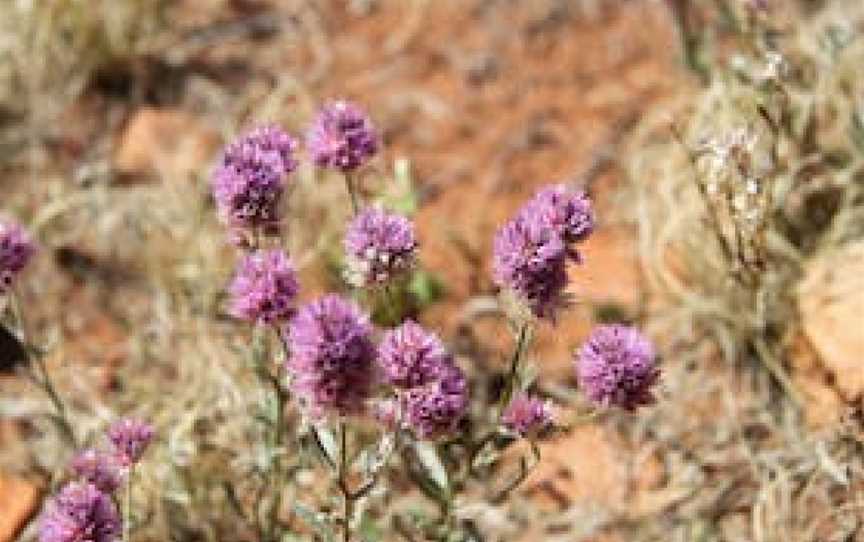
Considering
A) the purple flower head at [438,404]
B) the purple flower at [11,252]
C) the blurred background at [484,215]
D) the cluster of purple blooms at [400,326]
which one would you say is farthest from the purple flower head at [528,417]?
the purple flower at [11,252]

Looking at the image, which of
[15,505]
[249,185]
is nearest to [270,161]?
[249,185]

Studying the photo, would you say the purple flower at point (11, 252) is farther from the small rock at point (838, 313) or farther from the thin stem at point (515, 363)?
the small rock at point (838, 313)

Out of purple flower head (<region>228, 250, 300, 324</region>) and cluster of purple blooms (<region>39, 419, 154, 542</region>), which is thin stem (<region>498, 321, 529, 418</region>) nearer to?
purple flower head (<region>228, 250, 300, 324</region>)

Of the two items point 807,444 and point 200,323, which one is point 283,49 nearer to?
point 200,323

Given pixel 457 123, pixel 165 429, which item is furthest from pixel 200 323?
pixel 457 123

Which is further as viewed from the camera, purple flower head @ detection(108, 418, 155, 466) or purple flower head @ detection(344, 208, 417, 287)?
purple flower head @ detection(108, 418, 155, 466)

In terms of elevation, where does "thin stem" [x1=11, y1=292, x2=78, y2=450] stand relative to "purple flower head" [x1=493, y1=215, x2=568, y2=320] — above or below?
above

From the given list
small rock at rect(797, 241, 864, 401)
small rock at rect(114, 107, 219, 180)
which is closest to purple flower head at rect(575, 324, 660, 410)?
small rock at rect(797, 241, 864, 401)
